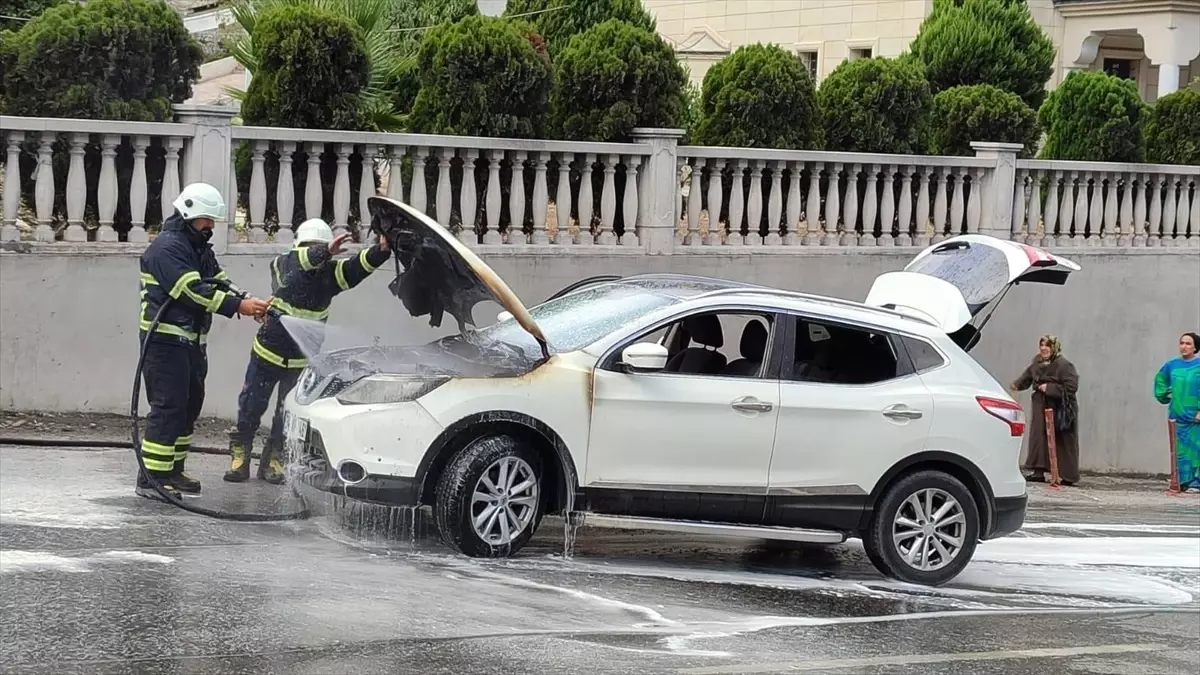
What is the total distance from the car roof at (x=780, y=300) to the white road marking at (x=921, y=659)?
2199 millimetres

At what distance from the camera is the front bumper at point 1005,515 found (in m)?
9.27

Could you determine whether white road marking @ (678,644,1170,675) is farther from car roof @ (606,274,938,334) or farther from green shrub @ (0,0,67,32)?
green shrub @ (0,0,67,32)

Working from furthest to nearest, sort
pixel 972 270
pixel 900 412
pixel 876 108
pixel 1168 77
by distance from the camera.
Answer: pixel 1168 77 < pixel 876 108 < pixel 972 270 < pixel 900 412

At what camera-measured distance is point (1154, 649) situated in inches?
312

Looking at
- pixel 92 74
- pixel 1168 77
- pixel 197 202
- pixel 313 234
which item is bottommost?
pixel 313 234

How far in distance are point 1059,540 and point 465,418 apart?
5102 millimetres

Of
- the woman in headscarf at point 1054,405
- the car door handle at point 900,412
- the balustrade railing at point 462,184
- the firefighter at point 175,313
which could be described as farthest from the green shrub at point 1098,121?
the firefighter at point 175,313

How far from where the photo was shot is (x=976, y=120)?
15047 millimetres

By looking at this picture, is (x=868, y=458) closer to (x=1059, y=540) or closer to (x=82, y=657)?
(x=1059, y=540)

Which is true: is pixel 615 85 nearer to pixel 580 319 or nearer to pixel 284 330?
pixel 284 330

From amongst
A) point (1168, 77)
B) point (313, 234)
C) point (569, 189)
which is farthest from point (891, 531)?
point (1168, 77)

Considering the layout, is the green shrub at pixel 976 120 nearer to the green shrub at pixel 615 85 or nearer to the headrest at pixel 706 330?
the green shrub at pixel 615 85

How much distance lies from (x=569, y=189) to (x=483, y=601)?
5825 millimetres

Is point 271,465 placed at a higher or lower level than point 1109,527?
higher
